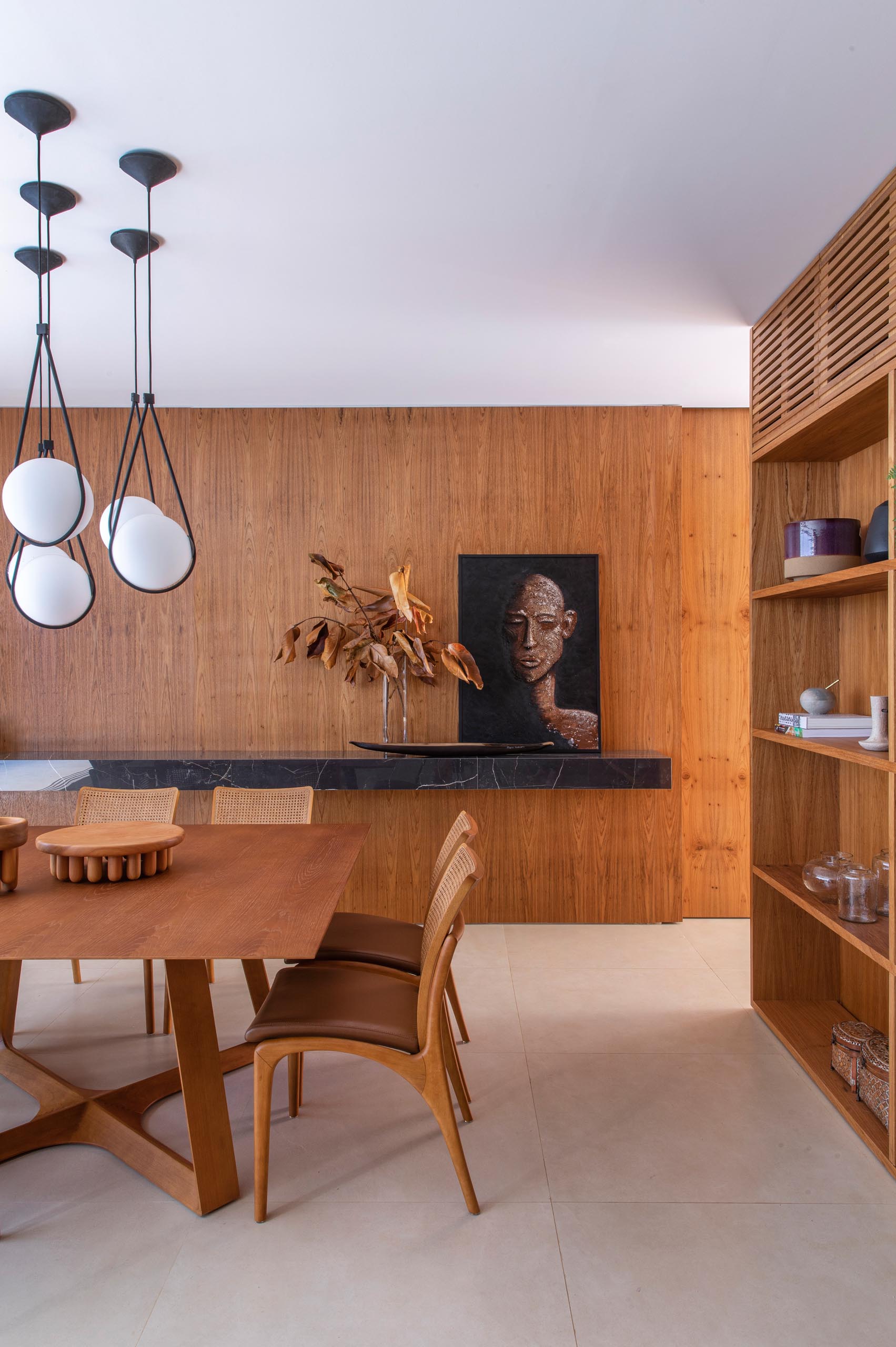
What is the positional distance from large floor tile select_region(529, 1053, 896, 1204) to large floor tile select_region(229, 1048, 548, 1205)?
0.30 ft

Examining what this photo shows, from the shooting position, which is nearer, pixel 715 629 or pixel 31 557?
pixel 31 557

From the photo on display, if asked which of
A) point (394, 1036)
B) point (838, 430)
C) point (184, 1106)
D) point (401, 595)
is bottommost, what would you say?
point (184, 1106)

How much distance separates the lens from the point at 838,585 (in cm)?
277

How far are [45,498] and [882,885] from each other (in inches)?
105

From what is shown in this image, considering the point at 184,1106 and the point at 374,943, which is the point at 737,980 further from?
the point at 184,1106

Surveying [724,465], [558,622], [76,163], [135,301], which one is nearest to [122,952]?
[76,163]

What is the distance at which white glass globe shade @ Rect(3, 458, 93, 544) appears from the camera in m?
2.14

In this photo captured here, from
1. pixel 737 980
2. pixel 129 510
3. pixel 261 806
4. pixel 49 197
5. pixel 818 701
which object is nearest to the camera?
pixel 49 197

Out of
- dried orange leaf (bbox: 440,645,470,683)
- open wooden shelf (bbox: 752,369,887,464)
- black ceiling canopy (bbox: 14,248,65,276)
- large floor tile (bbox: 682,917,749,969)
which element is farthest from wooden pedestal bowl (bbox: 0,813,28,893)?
large floor tile (bbox: 682,917,749,969)

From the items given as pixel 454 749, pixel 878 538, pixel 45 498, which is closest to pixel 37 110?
pixel 45 498

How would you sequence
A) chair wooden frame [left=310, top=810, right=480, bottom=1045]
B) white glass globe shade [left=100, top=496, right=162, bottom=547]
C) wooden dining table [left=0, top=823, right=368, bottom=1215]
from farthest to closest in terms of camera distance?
1. white glass globe shade [left=100, top=496, right=162, bottom=547]
2. chair wooden frame [left=310, top=810, right=480, bottom=1045]
3. wooden dining table [left=0, top=823, right=368, bottom=1215]

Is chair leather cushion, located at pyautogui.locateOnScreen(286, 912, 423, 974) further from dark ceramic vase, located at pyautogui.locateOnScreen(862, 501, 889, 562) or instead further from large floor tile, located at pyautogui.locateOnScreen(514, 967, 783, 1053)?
dark ceramic vase, located at pyautogui.locateOnScreen(862, 501, 889, 562)

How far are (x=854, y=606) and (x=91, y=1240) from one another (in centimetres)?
309

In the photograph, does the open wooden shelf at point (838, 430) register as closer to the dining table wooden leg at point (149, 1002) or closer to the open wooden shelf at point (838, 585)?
the open wooden shelf at point (838, 585)
